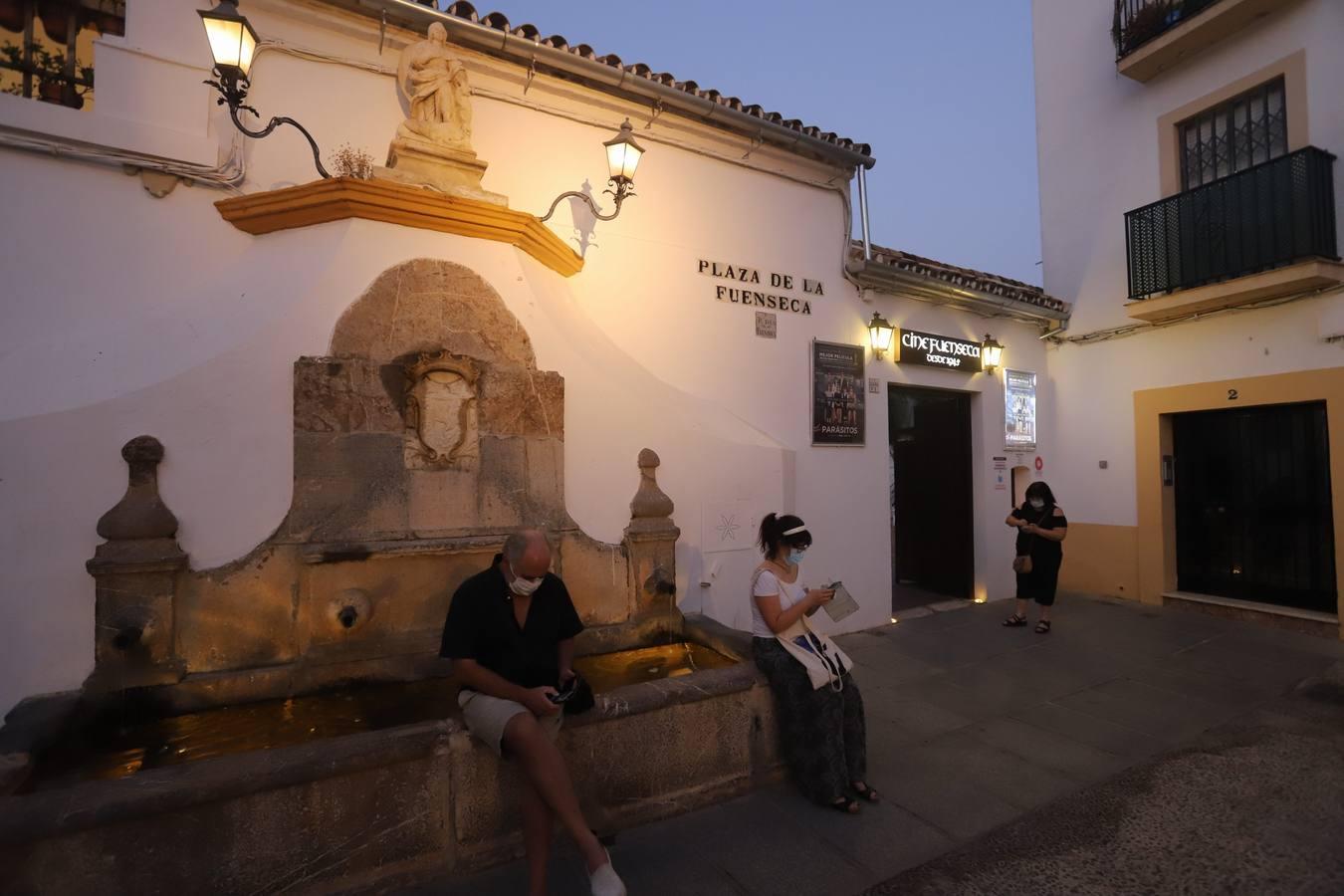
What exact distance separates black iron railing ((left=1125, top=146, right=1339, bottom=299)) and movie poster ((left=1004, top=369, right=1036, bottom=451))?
1641mm

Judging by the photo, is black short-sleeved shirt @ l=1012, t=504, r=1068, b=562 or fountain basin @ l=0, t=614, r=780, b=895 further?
black short-sleeved shirt @ l=1012, t=504, r=1068, b=562

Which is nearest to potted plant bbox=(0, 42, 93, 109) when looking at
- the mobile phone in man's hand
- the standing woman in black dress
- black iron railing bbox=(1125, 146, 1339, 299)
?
the mobile phone in man's hand

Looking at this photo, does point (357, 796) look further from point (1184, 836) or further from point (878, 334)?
point (878, 334)

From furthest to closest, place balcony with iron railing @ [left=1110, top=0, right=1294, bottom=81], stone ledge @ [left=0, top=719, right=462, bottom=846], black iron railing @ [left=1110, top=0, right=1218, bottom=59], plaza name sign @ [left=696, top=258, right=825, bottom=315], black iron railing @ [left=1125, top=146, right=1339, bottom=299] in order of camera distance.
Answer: black iron railing @ [left=1110, top=0, right=1218, bottom=59], balcony with iron railing @ [left=1110, top=0, right=1294, bottom=81], black iron railing @ [left=1125, top=146, right=1339, bottom=299], plaza name sign @ [left=696, top=258, right=825, bottom=315], stone ledge @ [left=0, top=719, right=462, bottom=846]

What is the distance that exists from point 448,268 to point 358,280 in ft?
1.83

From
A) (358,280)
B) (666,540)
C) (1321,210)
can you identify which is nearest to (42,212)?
(358,280)

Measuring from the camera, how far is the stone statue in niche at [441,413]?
13.5 feet

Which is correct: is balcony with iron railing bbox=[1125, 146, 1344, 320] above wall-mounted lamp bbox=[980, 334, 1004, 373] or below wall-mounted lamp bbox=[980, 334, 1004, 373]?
above

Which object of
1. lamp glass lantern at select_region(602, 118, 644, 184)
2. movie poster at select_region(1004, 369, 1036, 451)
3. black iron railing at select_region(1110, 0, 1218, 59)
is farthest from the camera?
movie poster at select_region(1004, 369, 1036, 451)

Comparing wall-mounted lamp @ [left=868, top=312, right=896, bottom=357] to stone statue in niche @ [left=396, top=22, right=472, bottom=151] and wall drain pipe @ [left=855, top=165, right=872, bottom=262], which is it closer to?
wall drain pipe @ [left=855, top=165, right=872, bottom=262]

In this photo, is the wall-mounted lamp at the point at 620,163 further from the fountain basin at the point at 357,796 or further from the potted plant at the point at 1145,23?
the potted plant at the point at 1145,23

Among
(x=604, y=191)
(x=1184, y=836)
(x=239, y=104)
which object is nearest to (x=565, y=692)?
(x=1184, y=836)

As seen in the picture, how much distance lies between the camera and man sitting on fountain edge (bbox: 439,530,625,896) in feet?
8.18

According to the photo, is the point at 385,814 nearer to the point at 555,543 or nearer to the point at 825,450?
the point at 555,543
